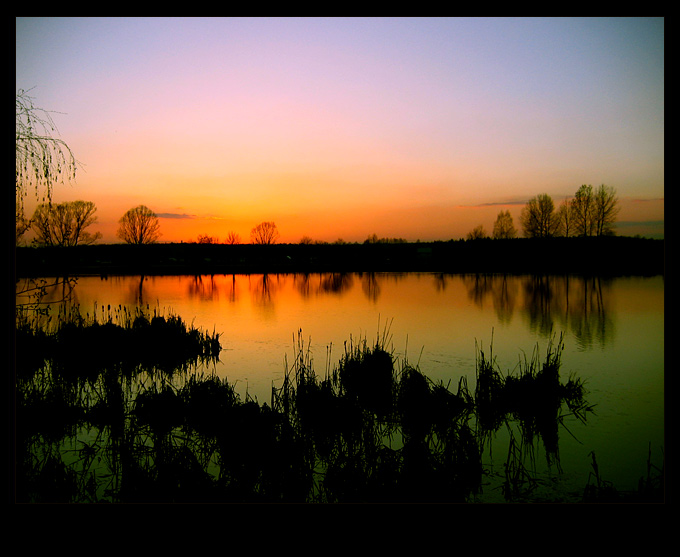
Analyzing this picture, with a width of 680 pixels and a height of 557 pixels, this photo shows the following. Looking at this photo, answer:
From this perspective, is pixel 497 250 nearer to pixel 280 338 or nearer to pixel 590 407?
pixel 280 338

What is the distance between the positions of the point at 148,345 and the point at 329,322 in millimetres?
7356

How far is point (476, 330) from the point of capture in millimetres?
15438

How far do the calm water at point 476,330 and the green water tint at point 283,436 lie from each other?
2.00ft

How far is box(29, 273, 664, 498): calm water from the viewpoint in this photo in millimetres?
6900

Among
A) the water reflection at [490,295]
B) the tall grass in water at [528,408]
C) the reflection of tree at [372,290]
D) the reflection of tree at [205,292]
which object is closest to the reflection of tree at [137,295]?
the water reflection at [490,295]

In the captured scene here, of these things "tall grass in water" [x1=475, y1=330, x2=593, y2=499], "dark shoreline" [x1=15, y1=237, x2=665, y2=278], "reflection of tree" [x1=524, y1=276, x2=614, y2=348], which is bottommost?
"tall grass in water" [x1=475, y1=330, x2=593, y2=499]

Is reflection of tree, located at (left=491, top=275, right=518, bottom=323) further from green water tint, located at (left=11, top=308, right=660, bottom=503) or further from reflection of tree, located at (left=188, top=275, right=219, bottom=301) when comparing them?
reflection of tree, located at (left=188, top=275, right=219, bottom=301)

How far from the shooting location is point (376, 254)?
6731 centimetres

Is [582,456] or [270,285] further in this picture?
[270,285]

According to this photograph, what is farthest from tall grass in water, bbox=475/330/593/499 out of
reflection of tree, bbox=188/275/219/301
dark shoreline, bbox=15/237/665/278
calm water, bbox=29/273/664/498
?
dark shoreline, bbox=15/237/665/278

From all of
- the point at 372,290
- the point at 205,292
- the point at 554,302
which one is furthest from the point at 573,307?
the point at 205,292

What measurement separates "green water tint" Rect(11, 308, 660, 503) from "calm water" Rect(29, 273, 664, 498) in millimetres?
610

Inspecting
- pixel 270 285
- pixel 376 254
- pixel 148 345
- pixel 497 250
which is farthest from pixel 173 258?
pixel 148 345
